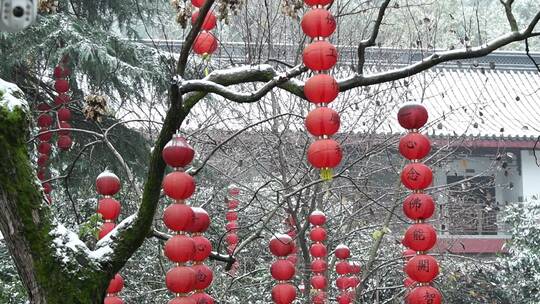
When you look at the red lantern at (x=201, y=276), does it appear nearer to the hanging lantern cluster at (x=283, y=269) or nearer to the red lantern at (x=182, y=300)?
the red lantern at (x=182, y=300)

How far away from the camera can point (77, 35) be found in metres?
7.84

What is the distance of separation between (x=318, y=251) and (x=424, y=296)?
7.56ft

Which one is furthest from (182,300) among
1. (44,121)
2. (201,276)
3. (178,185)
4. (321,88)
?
(44,121)

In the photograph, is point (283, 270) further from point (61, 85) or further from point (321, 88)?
point (61, 85)

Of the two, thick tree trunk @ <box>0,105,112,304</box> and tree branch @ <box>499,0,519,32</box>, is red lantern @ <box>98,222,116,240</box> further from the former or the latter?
tree branch @ <box>499,0,519,32</box>

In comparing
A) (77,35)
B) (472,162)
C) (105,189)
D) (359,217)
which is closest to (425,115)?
(105,189)

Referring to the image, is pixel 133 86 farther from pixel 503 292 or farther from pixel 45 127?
pixel 503 292

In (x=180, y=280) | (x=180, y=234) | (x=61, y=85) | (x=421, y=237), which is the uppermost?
(x=61, y=85)

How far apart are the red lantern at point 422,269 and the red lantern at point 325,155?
1.30 meters

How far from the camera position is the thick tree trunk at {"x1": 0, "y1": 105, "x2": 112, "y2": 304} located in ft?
14.1

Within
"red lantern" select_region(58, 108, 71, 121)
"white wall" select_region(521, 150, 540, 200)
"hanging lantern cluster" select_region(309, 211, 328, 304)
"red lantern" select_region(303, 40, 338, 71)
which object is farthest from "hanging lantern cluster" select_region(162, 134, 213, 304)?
"white wall" select_region(521, 150, 540, 200)

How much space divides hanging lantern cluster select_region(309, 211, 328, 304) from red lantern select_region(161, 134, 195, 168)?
10.0ft

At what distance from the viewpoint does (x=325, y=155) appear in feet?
16.3

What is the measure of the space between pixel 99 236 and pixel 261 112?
4374mm
